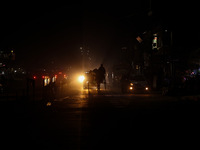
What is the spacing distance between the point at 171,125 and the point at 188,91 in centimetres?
1632

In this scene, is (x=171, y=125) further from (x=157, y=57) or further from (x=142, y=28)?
(x=142, y=28)

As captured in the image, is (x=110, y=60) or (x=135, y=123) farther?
(x=110, y=60)

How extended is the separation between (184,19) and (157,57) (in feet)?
26.5

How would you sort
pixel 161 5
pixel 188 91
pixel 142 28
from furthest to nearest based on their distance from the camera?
pixel 142 28 → pixel 161 5 → pixel 188 91

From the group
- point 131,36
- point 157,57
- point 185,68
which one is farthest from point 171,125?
point 131,36

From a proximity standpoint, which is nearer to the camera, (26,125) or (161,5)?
(26,125)

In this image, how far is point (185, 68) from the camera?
3928 cm

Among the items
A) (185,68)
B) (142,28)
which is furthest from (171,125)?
(142,28)

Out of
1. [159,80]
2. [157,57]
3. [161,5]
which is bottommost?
[159,80]

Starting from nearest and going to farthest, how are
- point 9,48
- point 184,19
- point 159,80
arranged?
point 159,80 → point 184,19 → point 9,48

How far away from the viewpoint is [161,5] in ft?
165

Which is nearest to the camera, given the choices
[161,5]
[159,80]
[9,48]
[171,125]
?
[171,125]

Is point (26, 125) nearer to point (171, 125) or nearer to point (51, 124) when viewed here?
point (51, 124)

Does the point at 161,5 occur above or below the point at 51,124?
above
